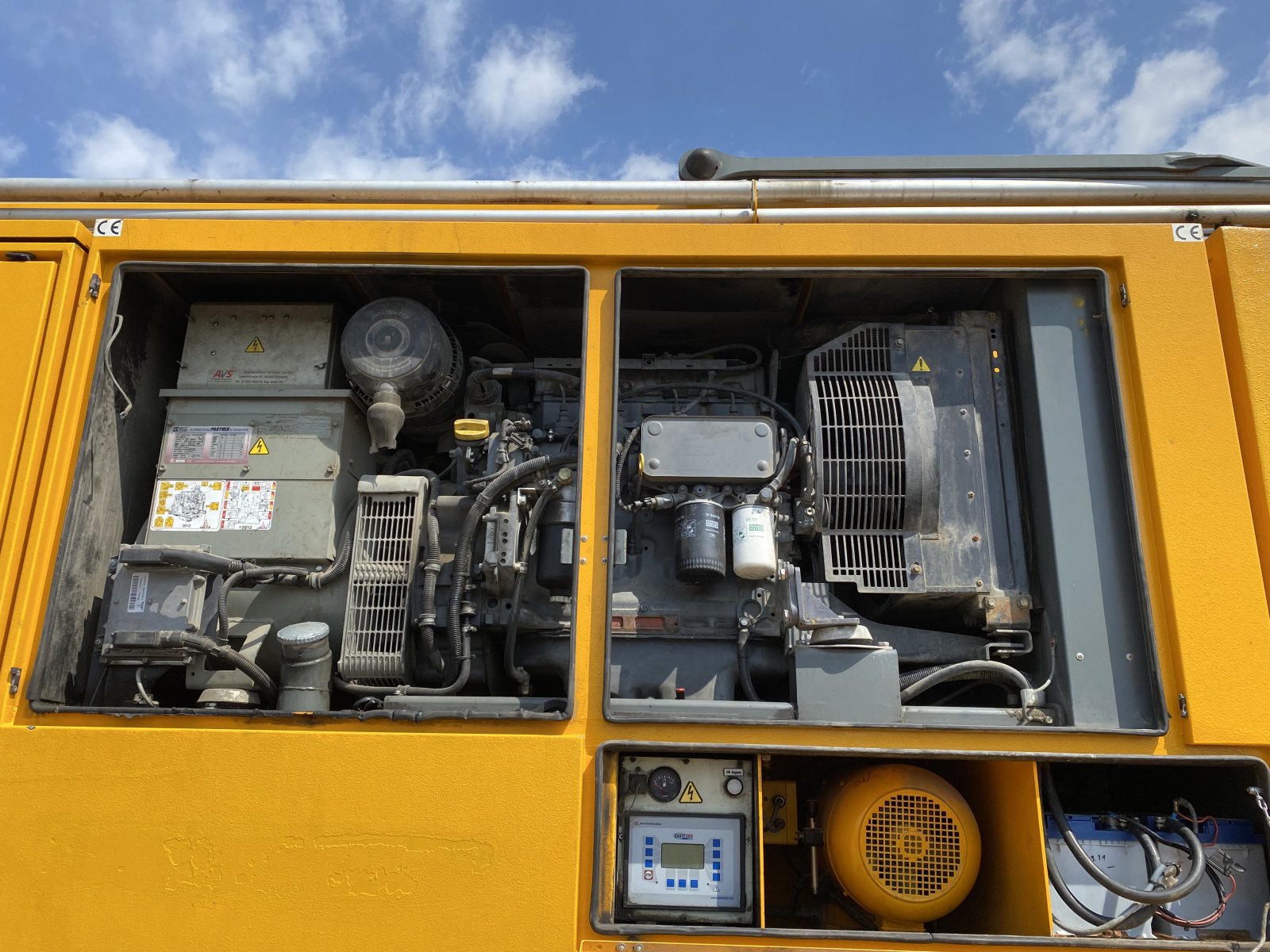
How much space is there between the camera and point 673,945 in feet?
6.80

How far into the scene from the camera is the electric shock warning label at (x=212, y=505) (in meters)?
2.74

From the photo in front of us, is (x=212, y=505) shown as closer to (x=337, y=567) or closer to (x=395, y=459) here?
(x=337, y=567)

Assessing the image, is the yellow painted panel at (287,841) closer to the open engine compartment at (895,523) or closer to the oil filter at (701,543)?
the open engine compartment at (895,523)

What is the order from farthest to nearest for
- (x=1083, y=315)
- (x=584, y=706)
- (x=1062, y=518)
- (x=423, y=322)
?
(x=423, y=322)
(x=1083, y=315)
(x=1062, y=518)
(x=584, y=706)

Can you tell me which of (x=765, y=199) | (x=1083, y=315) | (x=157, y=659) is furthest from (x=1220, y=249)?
(x=157, y=659)

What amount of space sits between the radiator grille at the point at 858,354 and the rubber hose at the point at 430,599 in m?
1.38

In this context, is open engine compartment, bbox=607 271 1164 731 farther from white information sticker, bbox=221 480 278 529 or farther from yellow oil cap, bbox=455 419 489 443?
white information sticker, bbox=221 480 278 529

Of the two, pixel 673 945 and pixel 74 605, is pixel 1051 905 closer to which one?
pixel 673 945

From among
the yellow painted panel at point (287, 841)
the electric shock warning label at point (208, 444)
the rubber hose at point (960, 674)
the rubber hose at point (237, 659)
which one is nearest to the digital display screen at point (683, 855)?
the yellow painted panel at point (287, 841)

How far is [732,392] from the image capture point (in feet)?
9.75

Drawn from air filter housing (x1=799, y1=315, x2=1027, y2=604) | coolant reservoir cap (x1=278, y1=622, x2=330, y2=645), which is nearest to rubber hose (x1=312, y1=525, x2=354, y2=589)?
coolant reservoir cap (x1=278, y1=622, x2=330, y2=645)

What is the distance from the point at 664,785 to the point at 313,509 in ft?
4.66

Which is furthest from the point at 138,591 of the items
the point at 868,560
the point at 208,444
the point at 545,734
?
the point at 868,560

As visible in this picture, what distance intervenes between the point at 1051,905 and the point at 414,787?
1.67 metres
